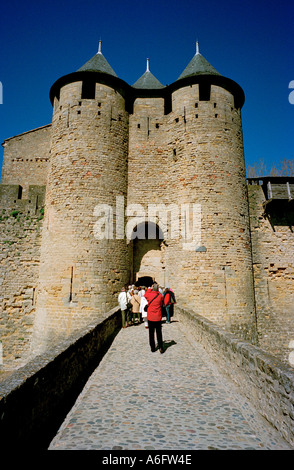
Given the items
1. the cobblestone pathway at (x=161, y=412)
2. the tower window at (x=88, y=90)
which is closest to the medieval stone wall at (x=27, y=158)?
the tower window at (x=88, y=90)

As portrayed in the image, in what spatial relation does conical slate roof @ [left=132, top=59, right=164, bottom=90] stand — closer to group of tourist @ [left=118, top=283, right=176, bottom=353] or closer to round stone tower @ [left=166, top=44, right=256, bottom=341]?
round stone tower @ [left=166, top=44, right=256, bottom=341]

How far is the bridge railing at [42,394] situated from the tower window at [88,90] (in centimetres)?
1127

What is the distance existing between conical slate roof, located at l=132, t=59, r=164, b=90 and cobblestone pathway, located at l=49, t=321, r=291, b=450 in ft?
43.6

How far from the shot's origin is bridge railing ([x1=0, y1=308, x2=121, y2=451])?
2.36 meters

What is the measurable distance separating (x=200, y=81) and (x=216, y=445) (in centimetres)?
1325

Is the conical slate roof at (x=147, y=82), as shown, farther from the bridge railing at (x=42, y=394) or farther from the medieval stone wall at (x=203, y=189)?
the bridge railing at (x=42, y=394)

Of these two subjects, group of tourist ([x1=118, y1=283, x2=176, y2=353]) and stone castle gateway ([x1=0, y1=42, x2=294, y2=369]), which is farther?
stone castle gateway ([x1=0, y1=42, x2=294, y2=369])

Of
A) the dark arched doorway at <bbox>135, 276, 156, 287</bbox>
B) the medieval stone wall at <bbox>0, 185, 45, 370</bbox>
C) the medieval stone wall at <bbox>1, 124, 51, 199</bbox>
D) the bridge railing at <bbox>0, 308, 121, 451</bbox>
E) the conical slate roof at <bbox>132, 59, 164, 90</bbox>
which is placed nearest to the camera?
the bridge railing at <bbox>0, 308, 121, 451</bbox>

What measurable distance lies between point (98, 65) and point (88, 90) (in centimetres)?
144

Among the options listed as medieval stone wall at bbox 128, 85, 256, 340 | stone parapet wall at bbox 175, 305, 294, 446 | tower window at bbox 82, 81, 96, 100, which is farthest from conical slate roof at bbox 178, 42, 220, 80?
stone parapet wall at bbox 175, 305, 294, 446

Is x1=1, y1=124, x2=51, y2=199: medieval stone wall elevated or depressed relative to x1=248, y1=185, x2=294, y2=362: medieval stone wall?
elevated

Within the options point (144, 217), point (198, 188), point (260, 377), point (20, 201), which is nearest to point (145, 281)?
point (144, 217)

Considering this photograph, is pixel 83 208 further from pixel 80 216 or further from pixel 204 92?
pixel 204 92

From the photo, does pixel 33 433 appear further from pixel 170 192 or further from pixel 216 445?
pixel 170 192
